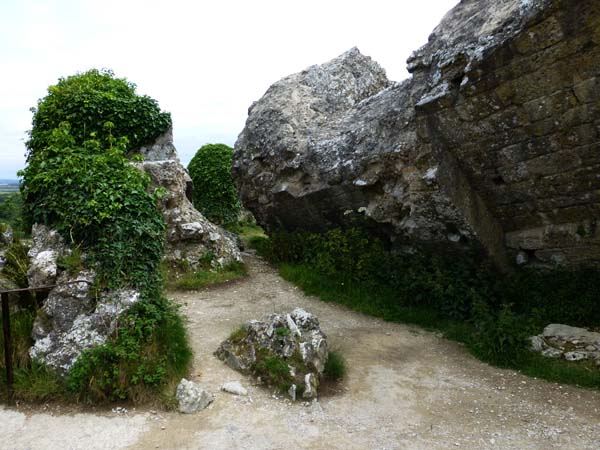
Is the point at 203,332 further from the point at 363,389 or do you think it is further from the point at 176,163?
the point at 176,163

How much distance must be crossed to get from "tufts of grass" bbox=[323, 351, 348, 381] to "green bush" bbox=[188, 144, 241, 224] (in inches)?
374

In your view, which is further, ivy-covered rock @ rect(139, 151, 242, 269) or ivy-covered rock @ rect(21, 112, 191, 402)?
ivy-covered rock @ rect(139, 151, 242, 269)

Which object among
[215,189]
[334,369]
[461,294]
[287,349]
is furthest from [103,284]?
[215,189]

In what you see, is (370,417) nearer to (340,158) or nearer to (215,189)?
(340,158)

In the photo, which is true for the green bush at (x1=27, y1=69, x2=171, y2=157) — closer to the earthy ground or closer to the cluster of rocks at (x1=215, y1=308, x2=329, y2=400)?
the cluster of rocks at (x1=215, y1=308, x2=329, y2=400)

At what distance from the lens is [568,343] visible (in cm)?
581

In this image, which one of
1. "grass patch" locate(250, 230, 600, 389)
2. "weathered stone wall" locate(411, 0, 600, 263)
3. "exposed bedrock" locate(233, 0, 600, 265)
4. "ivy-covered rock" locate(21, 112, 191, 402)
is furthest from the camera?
"grass patch" locate(250, 230, 600, 389)

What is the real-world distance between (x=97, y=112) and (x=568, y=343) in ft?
26.7

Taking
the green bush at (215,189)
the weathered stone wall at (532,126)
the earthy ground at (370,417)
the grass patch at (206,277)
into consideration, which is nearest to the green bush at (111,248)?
the earthy ground at (370,417)

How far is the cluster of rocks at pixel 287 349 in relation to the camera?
16.0ft

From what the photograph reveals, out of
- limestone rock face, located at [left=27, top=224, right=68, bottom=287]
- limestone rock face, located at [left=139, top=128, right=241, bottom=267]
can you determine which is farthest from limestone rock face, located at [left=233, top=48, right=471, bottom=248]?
limestone rock face, located at [left=27, top=224, right=68, bottom=287]

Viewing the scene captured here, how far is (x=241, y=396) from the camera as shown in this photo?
474 cm

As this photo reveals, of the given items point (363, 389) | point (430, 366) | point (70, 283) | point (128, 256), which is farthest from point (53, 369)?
point (430, 366)

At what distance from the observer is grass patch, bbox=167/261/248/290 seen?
8.36 metres
